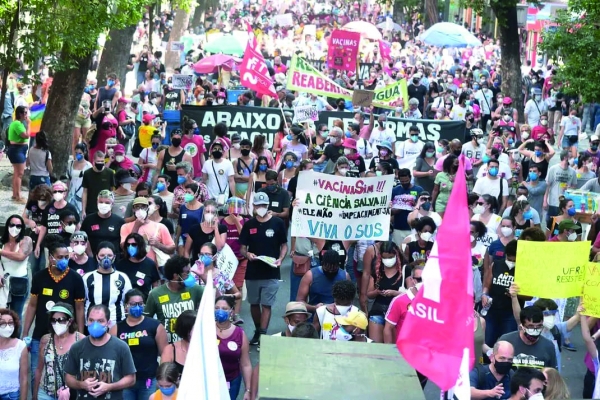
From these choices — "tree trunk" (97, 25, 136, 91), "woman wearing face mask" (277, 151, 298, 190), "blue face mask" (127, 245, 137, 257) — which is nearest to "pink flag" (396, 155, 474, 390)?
"blue face mask" (127, 245, 137, 257)

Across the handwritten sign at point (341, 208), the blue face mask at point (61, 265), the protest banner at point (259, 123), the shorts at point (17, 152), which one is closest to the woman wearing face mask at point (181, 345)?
the blue face mask at point (61, 265)

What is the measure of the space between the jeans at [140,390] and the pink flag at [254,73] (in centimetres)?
1164

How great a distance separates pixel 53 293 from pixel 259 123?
10.4m

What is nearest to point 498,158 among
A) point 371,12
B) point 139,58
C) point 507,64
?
point 507,64

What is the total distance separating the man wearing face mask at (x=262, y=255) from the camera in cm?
1227

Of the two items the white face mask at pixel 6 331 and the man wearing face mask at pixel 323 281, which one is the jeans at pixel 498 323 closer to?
the man wearing face mask at pixel 323 281

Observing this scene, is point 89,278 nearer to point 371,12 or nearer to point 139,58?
point 139,58

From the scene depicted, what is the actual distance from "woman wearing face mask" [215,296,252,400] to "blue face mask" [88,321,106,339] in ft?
3.06

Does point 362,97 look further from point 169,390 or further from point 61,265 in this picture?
point 169,390

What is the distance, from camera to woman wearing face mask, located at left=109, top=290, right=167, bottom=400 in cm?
A: 932

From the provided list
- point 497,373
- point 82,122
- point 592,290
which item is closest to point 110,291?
point 497,373

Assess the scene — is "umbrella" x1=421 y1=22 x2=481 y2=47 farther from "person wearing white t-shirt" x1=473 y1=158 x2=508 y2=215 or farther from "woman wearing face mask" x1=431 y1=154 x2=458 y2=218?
"woman wearing face mask" x1=431 y1=154 x2=458 y2=218

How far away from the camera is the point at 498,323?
11.5 meters

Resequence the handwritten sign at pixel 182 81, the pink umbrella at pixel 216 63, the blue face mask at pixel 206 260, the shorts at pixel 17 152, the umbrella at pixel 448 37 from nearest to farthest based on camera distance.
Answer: the blue face mask at pixel 206 260 → the shorts at pixel 17 152 → the handwritten sign at pixel 182 81 → the pink umbrella at pixel 216 63 → the umbrella at pixel 448 37
